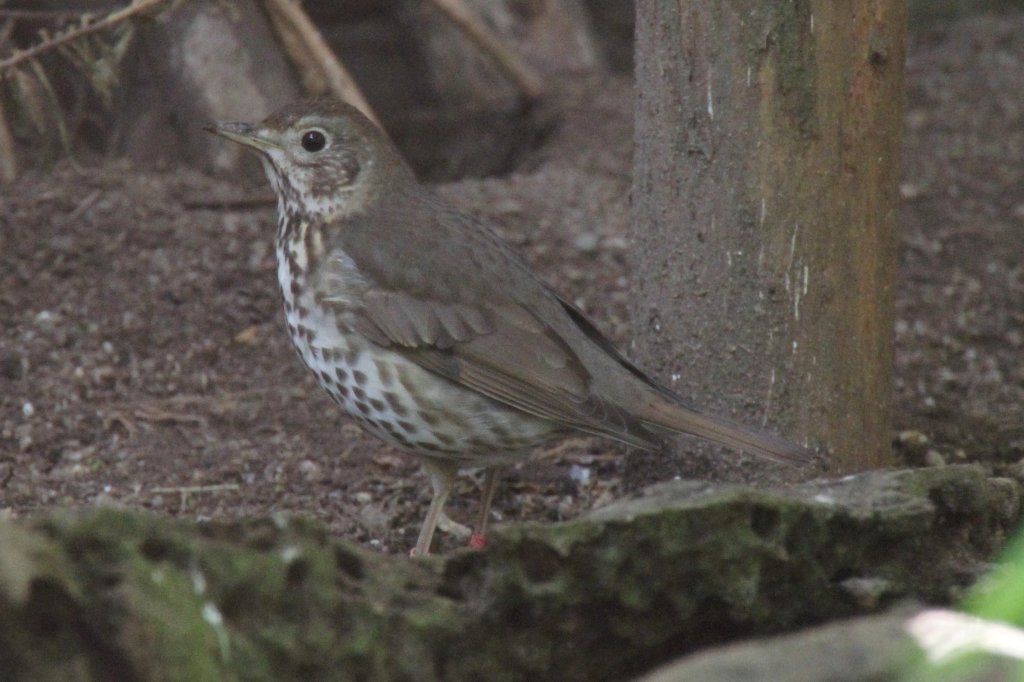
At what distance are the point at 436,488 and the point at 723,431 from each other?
0.95 m

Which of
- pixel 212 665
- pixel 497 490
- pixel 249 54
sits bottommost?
pixel 497 490

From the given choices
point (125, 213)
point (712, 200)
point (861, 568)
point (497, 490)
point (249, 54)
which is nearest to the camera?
point (861, 568)

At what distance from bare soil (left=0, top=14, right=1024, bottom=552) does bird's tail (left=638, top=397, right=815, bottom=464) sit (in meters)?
0.71

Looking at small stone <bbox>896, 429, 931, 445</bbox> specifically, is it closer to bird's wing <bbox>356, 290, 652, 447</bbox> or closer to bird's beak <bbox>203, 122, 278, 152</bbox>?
bird's wing <bbox>356, 290, 652, 447</bbox>

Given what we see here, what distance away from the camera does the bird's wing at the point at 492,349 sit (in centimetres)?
416

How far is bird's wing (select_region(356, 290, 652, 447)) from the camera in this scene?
4.16 m

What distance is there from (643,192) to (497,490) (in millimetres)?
1190

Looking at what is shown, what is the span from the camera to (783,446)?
3814 millimetres

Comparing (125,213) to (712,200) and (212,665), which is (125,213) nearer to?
(712,200)

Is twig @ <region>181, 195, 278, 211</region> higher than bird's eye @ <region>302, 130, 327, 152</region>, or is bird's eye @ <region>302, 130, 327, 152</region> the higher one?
bird's eye @ <region>302, 130, 327, 152</region>

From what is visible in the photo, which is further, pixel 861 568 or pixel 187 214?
pixel 187 214

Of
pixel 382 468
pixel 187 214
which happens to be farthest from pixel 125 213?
pixel 382 468

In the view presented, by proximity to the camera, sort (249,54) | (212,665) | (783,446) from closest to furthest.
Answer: (212,665) → (783,446) → (249,54)

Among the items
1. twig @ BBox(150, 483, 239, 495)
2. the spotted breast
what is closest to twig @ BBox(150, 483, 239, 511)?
twig @ BBox(150, 483, 239, 495)
